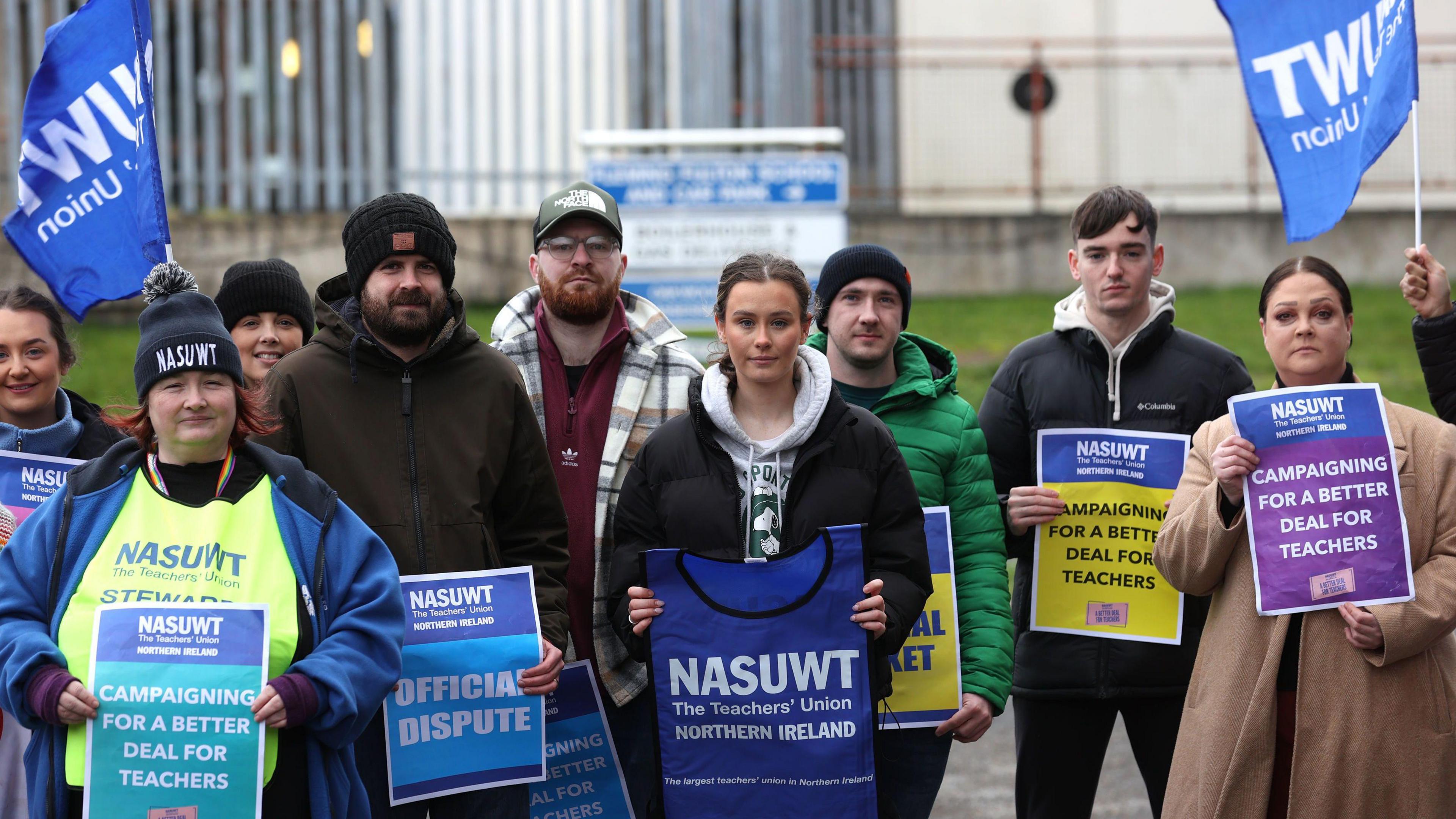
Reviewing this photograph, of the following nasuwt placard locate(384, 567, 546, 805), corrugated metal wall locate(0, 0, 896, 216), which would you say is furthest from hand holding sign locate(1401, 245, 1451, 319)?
corrugated metal wall locate(0, 0, 896, 216)

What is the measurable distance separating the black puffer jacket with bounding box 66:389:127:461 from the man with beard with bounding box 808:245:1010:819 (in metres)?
2.27

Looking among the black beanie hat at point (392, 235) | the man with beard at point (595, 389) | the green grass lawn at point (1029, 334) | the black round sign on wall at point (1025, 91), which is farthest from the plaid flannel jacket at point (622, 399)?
the black round sign on wall at point (1025, 91)

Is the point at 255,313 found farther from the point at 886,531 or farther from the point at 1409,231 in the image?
the point at 1409,231

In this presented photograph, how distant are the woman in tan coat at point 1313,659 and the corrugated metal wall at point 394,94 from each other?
1090 centimetres

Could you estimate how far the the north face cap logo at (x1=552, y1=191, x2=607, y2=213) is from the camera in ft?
14.8

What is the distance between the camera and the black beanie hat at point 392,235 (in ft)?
13.1

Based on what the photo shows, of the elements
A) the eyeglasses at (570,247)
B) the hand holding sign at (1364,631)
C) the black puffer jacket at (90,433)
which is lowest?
the hand holding sign at (1364,631)

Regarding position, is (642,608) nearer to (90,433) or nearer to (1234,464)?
(1234,464)

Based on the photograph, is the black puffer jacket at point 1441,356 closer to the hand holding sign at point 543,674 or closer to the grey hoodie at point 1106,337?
the grey hoodie at point 1106,337

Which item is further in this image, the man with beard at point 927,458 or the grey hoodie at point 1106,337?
the grey hoodie at point 1106,337

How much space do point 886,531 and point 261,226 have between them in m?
11.3

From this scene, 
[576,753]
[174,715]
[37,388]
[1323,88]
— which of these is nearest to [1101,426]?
[1323,88]

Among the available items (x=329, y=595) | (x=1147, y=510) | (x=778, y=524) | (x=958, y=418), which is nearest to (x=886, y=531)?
(x=778, y=524)

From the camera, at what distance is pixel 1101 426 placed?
15.3 ft
